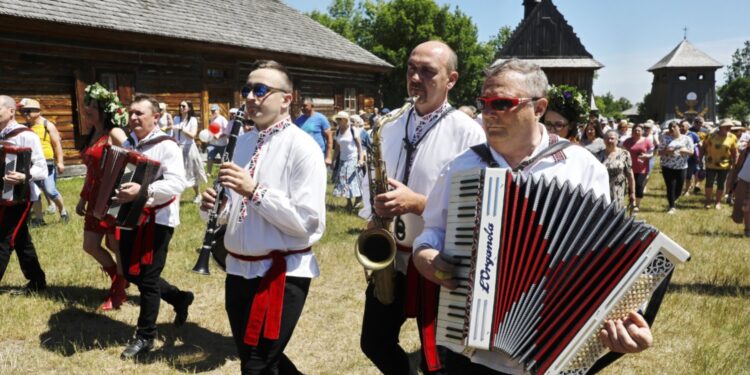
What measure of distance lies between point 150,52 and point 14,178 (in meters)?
11.5

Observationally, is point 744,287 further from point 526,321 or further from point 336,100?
point 336,100

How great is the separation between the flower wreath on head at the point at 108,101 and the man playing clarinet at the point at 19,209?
1153mm

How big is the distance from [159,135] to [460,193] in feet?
10.7

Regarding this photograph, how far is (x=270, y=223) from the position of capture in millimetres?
3100

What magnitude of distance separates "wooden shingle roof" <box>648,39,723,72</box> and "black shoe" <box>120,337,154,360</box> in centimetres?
7552

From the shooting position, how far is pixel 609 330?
6.20 ft

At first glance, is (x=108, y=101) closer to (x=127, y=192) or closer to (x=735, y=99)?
(x=127, y=192)

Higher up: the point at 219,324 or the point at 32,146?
the point at 32,146

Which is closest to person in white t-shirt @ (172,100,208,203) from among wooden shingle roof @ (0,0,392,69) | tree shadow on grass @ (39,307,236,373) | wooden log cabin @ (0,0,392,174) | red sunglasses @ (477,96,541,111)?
wooden log cabin @ (0,0,392,174)

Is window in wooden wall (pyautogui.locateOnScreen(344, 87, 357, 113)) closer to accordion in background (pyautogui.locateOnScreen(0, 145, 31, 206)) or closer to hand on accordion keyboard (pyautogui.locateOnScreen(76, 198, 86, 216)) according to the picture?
accordion in background (pyautogui.locateOnScreen(0, 145, 31, 206))

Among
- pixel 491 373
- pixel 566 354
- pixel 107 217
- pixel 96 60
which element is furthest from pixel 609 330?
pixel 96 60

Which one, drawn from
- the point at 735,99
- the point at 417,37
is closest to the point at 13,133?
the point at 417,37


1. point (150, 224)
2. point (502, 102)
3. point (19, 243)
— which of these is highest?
point (502, 102)

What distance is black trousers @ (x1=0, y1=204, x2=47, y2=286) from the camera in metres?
5.52
